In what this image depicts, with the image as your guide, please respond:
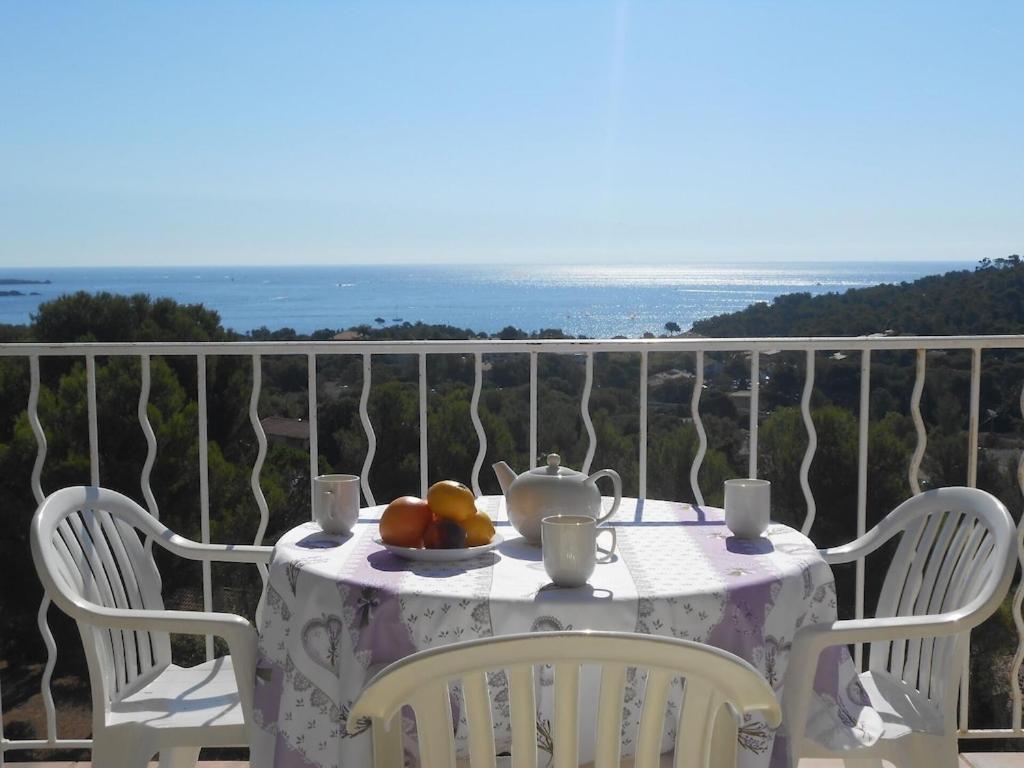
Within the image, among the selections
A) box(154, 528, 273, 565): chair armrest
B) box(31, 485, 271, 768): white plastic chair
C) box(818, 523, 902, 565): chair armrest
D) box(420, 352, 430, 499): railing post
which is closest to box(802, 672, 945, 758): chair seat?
box(818, 523, 902, 565): chair armrest

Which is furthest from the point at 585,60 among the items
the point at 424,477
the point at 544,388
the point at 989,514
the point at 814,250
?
the point at 814,250

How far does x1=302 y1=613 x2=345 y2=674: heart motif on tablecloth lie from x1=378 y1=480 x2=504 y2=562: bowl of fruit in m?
0.20

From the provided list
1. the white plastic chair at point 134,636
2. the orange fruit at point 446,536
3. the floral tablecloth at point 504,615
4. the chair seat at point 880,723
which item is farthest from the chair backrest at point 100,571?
the chair seat at point 880,723

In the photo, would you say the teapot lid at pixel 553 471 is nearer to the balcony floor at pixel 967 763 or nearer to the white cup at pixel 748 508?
the white cup at pixel 748 508

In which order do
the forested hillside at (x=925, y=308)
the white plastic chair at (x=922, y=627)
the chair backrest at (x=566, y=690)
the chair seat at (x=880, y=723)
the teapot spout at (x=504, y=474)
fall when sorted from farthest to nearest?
the forested hillside at (x=925, y=308) → the teapot spout at (x=504, y=474) → the chair seat at (x=880, y=723) → the white plastic chair at (x=922, y=627) → the chair backrest at (x=566, y=690)

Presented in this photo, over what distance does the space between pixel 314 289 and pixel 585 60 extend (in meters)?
14.6

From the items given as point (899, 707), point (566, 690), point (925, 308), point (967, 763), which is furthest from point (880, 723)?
point (925, 308)

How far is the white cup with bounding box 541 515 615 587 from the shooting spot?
4.99 ft

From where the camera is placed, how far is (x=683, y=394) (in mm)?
5668

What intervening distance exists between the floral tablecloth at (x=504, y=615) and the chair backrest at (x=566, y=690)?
1.50 feet

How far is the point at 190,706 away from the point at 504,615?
2.76ft

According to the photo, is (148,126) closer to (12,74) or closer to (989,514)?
(12,74)

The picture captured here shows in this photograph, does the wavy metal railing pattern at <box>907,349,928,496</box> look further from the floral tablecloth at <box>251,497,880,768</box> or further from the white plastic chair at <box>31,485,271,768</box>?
the white plastic chair at <box>31,485,271,768</box>

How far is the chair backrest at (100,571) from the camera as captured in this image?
1855mm
